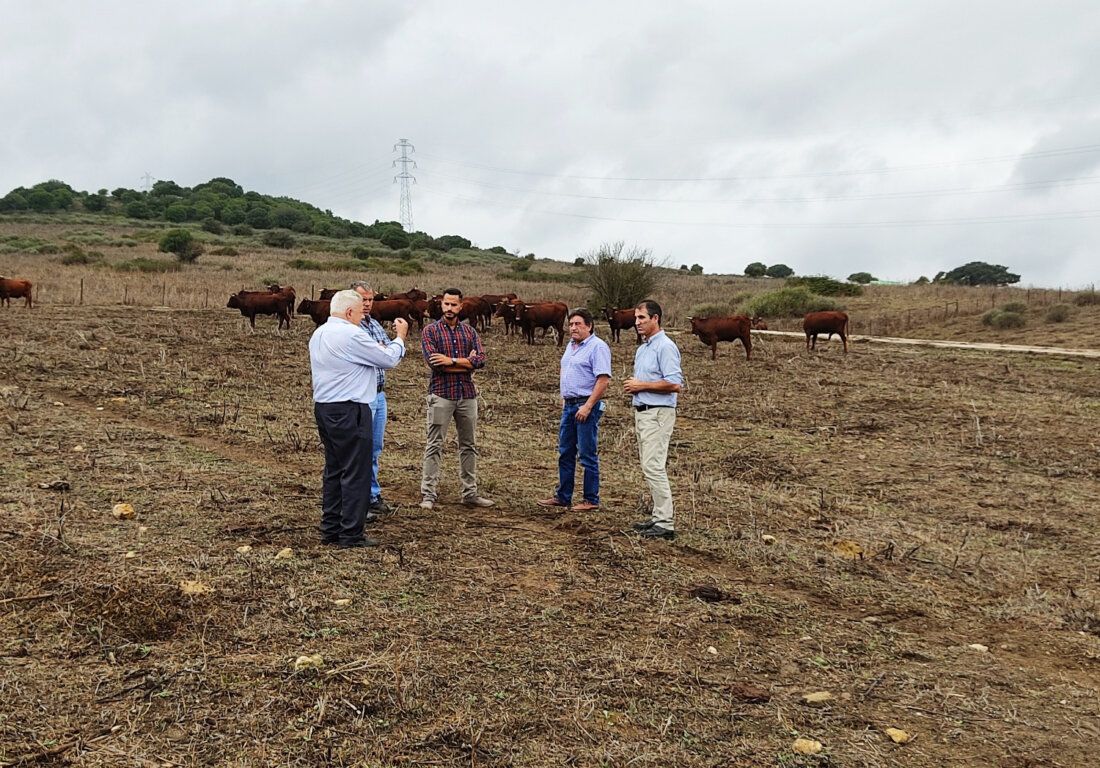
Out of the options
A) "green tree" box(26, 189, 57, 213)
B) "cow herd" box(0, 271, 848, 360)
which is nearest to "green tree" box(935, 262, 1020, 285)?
"cow herd" box(0, 271, 848, 360)

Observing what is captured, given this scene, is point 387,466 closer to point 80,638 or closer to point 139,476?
point 139,476

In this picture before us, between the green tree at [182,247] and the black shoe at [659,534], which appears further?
the green tree at [182,247]

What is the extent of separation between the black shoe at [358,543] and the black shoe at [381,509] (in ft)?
2.73

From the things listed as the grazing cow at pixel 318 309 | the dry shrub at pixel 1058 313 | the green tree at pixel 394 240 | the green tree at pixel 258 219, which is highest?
the green tree at pixel 258 219

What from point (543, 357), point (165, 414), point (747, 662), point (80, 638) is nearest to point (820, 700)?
point (747, 662)

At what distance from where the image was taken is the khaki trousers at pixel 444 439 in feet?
23.2

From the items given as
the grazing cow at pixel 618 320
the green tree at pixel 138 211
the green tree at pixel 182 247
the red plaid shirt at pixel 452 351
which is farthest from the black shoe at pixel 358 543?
the green tree at pixel 138 211

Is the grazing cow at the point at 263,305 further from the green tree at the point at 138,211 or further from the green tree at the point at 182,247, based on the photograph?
the green tree at the point at 138,211

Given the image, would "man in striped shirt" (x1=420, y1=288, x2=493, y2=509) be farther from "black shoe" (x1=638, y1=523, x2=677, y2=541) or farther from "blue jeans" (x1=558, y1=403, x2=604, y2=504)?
"black shoe" (x1=638, y1=523, x2=677, y2=541)

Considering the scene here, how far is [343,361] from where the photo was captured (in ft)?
18.9

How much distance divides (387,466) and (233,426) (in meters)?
2.52

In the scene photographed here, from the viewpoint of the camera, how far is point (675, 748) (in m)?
3.62

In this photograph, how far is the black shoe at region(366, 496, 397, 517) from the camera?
6855 millimetres

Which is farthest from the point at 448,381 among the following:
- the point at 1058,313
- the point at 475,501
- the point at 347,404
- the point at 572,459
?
the point at 1058,313
